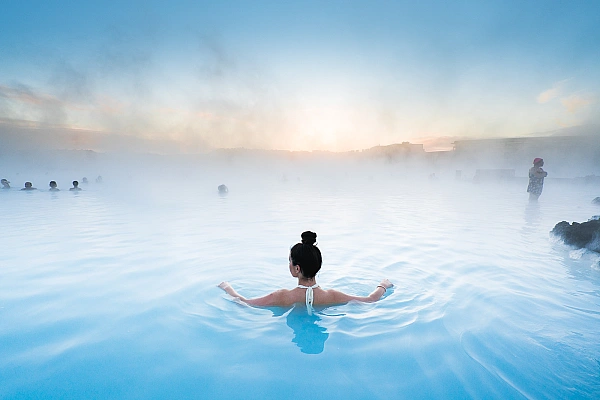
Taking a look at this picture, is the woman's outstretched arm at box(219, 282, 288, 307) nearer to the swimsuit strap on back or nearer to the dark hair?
the swimsuit strap on back

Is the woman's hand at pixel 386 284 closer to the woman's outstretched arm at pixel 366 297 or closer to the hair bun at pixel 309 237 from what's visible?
the woman's outstretched arm at pixel 366 297

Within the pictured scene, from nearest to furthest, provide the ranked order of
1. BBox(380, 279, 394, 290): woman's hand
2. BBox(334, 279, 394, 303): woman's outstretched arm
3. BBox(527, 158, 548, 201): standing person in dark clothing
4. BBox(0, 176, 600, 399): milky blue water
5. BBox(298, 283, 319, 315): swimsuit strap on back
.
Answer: BBox(0, 176, 600, 399): milky blue water < BBox(298, 283, 319, 315): swimsuit strap on back < BBox(334, 279, 394, 303): woman's outstretched arm < BBox(380, 279, 394, 290): woman's hand < BBox(527, 158, 548, 201): standing person in dark clothing

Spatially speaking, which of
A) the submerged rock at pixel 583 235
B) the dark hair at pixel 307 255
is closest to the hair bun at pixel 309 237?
the dark hair at pixel 307 255

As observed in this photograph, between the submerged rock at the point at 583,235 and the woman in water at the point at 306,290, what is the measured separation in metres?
5.36

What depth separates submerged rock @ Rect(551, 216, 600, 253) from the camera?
20.1 ft

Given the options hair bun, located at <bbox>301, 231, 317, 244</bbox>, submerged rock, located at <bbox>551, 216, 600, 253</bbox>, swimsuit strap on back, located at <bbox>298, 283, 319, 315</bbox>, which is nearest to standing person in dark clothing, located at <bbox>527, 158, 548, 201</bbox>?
submerged rock, located at <bbox>551, 216, 600, 253</bbox>

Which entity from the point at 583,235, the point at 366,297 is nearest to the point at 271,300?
the point at 366,297

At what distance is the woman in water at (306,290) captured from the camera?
3.20 meters

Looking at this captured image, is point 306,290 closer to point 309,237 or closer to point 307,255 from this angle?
point 307,255

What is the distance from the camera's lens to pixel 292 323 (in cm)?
340

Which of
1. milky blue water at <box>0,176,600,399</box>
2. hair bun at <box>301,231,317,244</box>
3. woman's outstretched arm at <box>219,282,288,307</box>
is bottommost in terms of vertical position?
milky blue water at <box>0,176,600,399</box>

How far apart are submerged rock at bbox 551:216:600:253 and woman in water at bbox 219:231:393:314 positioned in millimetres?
5364

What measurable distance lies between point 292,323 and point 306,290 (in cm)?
40

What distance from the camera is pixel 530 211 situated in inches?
473
